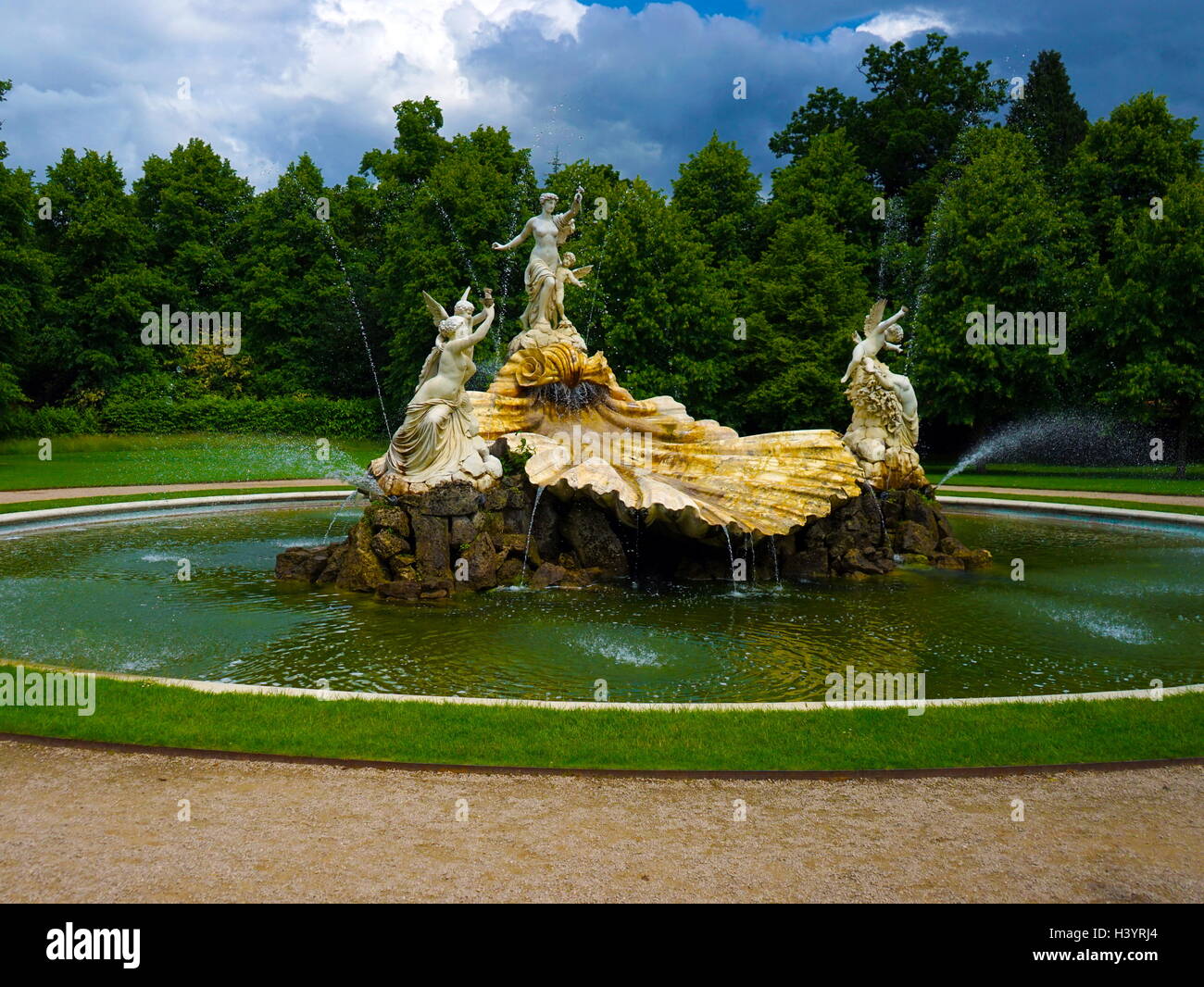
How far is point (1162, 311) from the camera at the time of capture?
3953 cm

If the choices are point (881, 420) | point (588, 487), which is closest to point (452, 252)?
point (881, 420)

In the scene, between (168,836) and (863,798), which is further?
(863,798)

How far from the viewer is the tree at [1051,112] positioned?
5481 cm

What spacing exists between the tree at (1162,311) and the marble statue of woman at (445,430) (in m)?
31.1

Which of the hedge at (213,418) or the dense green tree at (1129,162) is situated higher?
the dense green tree at (1129,162)

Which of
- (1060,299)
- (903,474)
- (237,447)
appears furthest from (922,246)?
(237,447)

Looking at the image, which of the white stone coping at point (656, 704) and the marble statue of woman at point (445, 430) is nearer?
the white stone coping at point (656, 704)

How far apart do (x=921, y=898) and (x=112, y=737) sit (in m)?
6.77

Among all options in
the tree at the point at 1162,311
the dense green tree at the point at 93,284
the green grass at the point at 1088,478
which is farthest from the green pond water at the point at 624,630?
the dense green tree at the point at 93,284

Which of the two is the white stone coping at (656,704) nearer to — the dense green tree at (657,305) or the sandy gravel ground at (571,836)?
the sandy gravel ground at (571,836)

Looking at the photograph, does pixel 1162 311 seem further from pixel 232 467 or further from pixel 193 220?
pixel 193 220

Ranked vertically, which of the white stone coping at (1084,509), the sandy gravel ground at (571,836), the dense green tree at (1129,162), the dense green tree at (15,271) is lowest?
the sandy gravel ground at (571,836)

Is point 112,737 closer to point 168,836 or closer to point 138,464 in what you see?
point 168,836

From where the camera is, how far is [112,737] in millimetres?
8758
